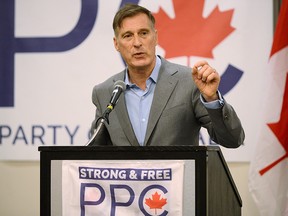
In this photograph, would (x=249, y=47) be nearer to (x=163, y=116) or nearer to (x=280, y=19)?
(x=280, y=19)

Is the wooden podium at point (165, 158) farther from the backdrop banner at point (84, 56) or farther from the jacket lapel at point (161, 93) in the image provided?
the backdrop banner at point (84, 56)

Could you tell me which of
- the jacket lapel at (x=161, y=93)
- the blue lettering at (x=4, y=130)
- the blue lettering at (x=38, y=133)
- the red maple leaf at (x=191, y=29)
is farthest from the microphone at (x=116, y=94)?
the blue lettering at (x=4, y=130)

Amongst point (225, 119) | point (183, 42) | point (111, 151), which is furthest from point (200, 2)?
point (111, 151)

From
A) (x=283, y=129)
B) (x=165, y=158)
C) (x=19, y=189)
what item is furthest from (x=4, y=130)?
(x=165, y=158)

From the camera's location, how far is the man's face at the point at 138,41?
2.36 m

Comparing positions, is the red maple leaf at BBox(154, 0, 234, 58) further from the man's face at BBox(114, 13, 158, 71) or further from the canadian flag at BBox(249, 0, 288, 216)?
the man's face at BBox(114, 13, 158, 71)

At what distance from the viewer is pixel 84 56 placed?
3641mm

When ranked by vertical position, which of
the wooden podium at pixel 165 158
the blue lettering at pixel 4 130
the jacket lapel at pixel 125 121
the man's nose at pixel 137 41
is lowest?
the wooden podium at pixel 165 158

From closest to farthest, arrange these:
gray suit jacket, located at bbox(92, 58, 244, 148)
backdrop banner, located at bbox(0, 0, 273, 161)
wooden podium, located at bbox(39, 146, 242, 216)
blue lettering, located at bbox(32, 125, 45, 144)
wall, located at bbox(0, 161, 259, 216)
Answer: wooden podium, located at bbox(39, 146, 242, 216) → gray suit jacket, located at bbox(92, 58, 244, 148) → backdrop banner, located at bbox(0, 0, 273, 161) → blue lettering, located at bbox(32, 125, 45, 144) → wall, located at bbox(0, 161, 259, 216)

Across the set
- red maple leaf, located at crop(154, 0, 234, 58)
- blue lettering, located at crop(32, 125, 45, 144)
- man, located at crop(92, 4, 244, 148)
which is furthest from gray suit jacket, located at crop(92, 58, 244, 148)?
blue lettering, located at crop(32, 125, 45, 144)

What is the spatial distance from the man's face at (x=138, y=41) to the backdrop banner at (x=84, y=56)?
1.12 metres

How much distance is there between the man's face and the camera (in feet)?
7.75

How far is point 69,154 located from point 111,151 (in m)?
0.15

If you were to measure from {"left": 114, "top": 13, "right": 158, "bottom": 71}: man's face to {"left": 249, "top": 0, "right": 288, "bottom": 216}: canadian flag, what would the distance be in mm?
1028
